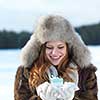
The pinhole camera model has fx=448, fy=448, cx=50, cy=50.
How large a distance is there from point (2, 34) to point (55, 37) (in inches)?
183

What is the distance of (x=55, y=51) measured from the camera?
202 centimetres

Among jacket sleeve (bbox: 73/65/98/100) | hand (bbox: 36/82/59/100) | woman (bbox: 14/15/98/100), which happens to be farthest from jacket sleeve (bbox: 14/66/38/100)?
jacket sleeve (bbox: 73/65/98/100)

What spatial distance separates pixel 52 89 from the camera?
6.56 feet

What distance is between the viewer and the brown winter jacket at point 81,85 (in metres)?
2.13

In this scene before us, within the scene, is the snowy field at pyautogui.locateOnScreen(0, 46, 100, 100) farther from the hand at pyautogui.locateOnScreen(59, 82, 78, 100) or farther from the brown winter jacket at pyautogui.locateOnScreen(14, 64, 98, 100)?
the hand at pyautogui.locateOnScreen(59, 82, 78, 100)

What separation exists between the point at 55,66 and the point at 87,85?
0.19m

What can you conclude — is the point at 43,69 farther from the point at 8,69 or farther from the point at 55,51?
the point at 8,69

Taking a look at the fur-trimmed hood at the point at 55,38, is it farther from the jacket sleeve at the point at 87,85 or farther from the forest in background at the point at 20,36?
the forest in background at the point at 20,36

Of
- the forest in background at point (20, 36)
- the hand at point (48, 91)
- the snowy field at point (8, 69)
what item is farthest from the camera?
the forest in background at point (20, 36)

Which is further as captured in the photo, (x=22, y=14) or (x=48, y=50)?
(x=22, y=14)

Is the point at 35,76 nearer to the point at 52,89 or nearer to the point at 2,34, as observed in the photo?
the point at 52,89

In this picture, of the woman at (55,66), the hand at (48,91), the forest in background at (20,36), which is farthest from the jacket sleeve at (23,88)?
the forest in background at (20,36)

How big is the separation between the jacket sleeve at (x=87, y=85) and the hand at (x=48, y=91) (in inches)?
5.8

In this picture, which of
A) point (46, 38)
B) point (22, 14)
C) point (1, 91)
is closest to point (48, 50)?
point (46, 38)
